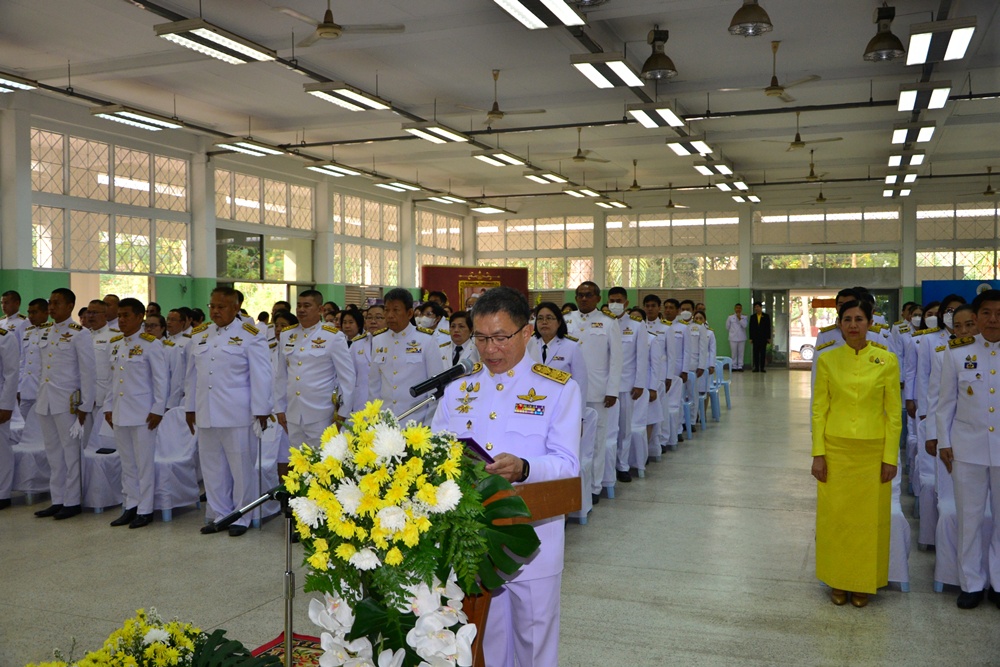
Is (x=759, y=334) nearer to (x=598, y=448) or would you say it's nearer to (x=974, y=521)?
(x=598, y=448)

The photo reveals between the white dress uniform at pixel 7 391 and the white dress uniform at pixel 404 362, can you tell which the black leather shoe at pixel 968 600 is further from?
the white dress uniform at pixel 7 391

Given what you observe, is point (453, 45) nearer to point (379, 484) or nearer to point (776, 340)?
point (379, 484)

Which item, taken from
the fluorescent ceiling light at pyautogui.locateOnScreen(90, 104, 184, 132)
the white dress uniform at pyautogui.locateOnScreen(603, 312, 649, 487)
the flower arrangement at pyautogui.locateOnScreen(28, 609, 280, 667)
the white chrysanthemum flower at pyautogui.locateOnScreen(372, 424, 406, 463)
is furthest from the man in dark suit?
the white chrysanthemum flower at pyautogui.locateOnScreen(372, 424, 406, 463)

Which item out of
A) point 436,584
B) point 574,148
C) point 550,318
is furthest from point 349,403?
point 574,148

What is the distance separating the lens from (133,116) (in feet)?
35.4

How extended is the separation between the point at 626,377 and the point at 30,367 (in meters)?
5.21

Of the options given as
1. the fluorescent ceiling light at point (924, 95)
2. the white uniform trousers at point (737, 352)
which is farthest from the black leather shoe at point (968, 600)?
the white uniform trousers at point (737, 352)

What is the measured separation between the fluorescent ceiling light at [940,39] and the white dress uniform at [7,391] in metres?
8.06

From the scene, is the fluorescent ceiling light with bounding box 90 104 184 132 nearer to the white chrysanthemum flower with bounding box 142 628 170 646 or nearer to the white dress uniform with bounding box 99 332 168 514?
the white dress uniform with bounding box 99 332 168 514

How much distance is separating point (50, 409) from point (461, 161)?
479 inches

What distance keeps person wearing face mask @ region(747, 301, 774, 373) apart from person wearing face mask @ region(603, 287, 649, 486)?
1459 centimetres

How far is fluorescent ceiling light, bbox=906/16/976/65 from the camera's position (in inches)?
281

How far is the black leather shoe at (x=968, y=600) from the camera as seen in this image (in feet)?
14.2

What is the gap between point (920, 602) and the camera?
14.5 ft
